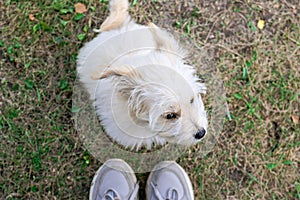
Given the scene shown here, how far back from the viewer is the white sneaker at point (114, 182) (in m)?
2.71

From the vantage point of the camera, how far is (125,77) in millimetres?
1913

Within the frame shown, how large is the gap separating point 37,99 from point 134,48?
106 centimetres

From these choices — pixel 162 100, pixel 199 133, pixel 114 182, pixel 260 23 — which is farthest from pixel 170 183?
pixel 260 23

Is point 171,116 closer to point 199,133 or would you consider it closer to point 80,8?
point 199,133

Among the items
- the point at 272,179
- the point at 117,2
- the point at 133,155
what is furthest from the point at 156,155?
the point at 117,2

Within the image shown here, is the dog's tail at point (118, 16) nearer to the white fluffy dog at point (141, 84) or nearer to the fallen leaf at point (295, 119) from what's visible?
the white fluffy dog at point (141, 84)

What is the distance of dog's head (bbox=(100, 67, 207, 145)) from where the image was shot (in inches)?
75.2

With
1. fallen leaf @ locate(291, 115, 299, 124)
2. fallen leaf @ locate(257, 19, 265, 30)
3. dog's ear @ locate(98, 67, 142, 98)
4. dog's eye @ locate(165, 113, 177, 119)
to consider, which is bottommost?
fallen leaf @ locate(291, 115, 299, 124)

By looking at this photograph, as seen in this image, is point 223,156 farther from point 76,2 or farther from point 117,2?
point 76,2

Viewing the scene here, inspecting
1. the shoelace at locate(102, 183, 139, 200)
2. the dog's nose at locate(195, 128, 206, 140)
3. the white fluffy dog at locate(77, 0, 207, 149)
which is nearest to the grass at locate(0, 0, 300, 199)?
the shoelace at locate(102, 183, 139, 200)

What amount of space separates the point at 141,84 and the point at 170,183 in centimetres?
107

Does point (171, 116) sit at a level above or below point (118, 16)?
below

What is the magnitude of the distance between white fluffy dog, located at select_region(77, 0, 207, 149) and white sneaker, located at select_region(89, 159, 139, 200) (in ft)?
0.97

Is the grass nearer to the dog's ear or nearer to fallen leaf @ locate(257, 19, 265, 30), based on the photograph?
fallen leaf @ locate(257, 19, 265, 30)
